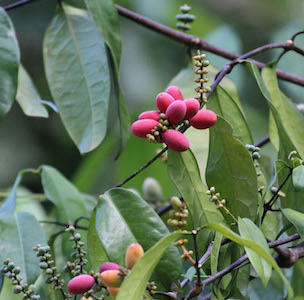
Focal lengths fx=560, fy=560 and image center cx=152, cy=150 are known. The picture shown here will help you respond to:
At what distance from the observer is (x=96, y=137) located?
729 mm

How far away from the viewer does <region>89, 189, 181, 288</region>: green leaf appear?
523mm

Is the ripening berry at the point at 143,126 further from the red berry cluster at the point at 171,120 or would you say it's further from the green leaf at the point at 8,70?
the green leaf at the point at 8,70

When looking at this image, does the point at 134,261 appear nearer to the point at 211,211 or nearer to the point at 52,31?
the point at 211,211

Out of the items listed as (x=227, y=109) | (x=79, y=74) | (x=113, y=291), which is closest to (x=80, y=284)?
(x=113, y=291)

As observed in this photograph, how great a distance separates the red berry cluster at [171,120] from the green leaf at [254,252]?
0.32ft

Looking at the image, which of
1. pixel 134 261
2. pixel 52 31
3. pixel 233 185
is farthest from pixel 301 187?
pixel 52 31

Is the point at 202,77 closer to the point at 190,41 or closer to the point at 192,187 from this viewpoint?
the point at 192,187

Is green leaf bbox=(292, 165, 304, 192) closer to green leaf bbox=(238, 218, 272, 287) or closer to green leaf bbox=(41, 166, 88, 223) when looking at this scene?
green leaf bbox=(238, 218, 272, 287)

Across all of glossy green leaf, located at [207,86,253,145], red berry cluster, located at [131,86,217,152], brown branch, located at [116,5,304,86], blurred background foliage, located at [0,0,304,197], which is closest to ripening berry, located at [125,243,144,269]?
red berry cluster, located at [131,86,217,152]

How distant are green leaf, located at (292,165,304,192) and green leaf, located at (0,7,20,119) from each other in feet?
1.20

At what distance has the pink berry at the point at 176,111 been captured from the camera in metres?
0.54

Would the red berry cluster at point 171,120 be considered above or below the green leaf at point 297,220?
above

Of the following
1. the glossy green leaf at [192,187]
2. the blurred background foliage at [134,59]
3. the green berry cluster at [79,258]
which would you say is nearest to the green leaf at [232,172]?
the glossy green leaf at [192,187]

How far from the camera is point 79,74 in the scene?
809mm
